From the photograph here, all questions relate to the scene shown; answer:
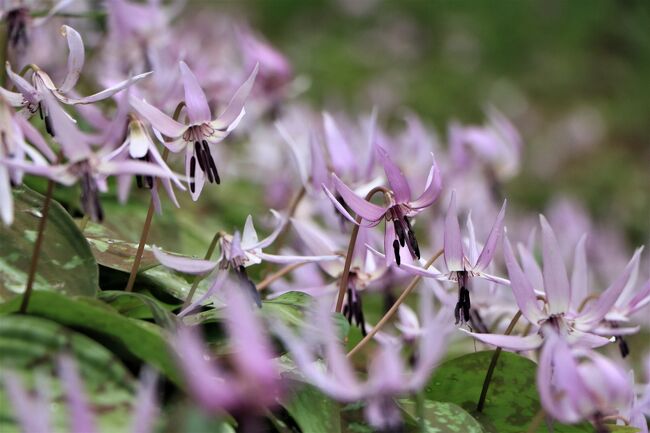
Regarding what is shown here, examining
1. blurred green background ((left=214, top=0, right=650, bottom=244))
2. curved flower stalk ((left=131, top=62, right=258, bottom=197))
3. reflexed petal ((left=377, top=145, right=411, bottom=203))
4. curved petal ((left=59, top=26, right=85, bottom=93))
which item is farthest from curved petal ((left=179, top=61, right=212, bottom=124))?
blurred green background ((left=214, top=0, right=650, bottom=244))

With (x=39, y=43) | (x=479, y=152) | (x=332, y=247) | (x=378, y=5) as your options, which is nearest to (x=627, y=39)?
(x=378, y=5)

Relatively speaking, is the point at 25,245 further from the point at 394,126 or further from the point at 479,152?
the point at 394,126

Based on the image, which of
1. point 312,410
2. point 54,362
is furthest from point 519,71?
point 54,362

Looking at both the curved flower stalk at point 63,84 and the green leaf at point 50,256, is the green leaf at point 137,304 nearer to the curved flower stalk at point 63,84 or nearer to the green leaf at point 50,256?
the green leaf at point 50,256

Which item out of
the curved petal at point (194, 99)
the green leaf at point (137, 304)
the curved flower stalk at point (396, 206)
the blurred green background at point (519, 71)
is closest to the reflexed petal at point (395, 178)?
the curved flower stalk at point (396, 206)

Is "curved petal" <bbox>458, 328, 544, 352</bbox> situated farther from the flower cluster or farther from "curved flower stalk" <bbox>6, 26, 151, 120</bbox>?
"curved flower stalk" <bbox>6, 26, 151, 120</bbox>
